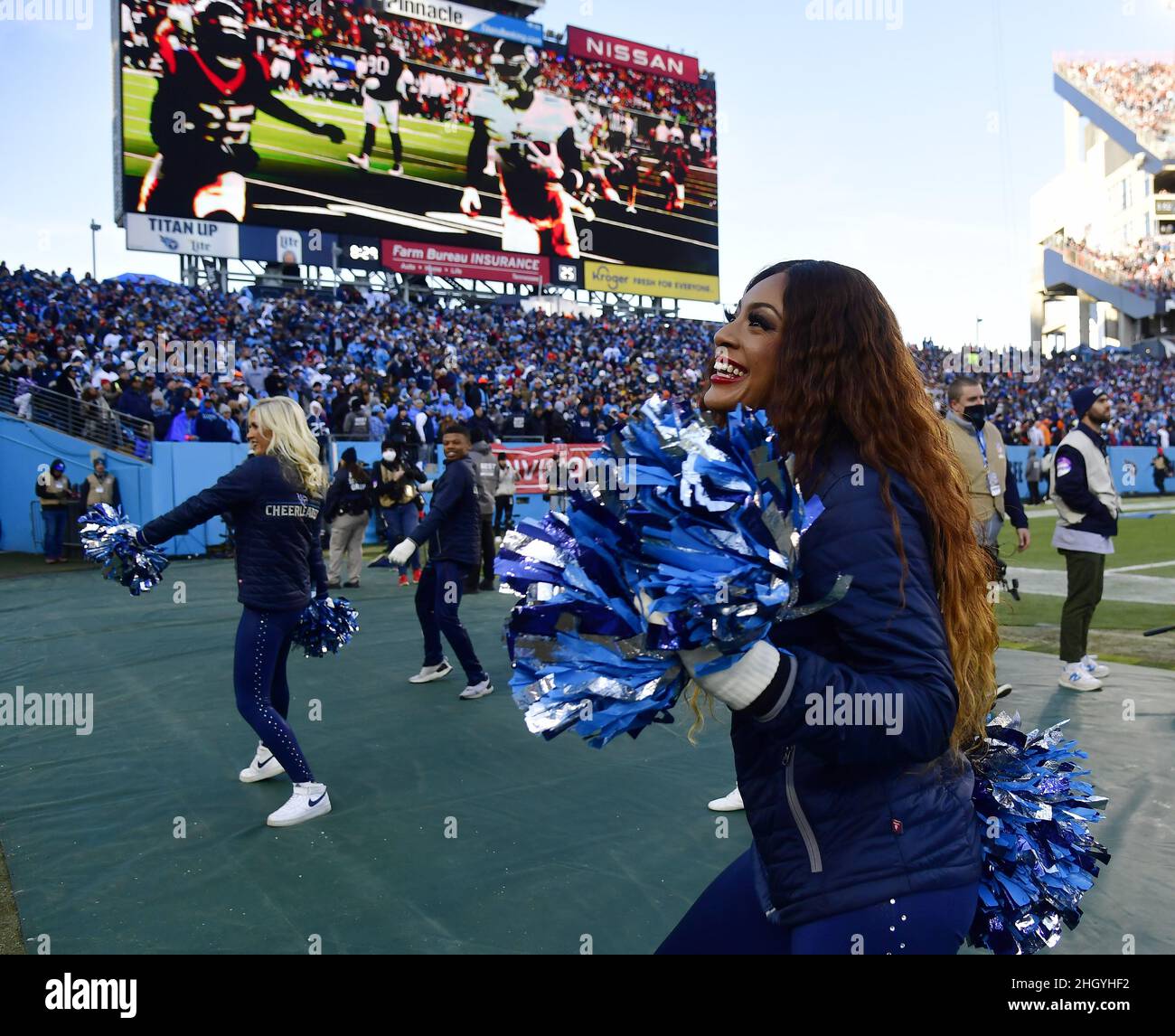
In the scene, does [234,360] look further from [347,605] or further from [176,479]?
[347,605]

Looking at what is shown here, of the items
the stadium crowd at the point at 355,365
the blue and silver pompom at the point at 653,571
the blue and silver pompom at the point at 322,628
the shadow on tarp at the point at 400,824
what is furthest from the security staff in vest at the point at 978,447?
the stadium crowd at the point at 355,365

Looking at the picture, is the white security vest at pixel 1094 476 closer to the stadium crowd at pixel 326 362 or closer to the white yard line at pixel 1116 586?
the white yard line at pixel 1116 586

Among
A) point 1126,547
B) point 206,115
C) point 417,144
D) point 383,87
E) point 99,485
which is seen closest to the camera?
point 1126,547

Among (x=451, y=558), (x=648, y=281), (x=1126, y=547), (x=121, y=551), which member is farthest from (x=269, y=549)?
(x=648, y=281)

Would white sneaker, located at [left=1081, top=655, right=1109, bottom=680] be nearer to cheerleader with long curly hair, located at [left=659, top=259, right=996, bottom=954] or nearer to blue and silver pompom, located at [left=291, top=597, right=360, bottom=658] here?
blue and silver pompom, located at [left=291, top=597, right=360, bottom=658]

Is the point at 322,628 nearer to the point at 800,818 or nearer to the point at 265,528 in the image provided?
the point at 265,528

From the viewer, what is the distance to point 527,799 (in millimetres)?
4527

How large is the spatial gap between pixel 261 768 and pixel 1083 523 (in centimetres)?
540

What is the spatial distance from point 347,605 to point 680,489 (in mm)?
4300

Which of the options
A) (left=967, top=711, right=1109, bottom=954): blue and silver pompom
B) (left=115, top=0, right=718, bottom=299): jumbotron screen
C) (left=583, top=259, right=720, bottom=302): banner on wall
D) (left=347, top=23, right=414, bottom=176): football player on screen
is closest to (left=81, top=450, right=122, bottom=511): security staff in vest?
(left=115, top=0, right=718, bottom=299): jumbotron screen

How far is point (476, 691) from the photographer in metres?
6.53

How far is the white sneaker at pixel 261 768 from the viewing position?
4848mm
